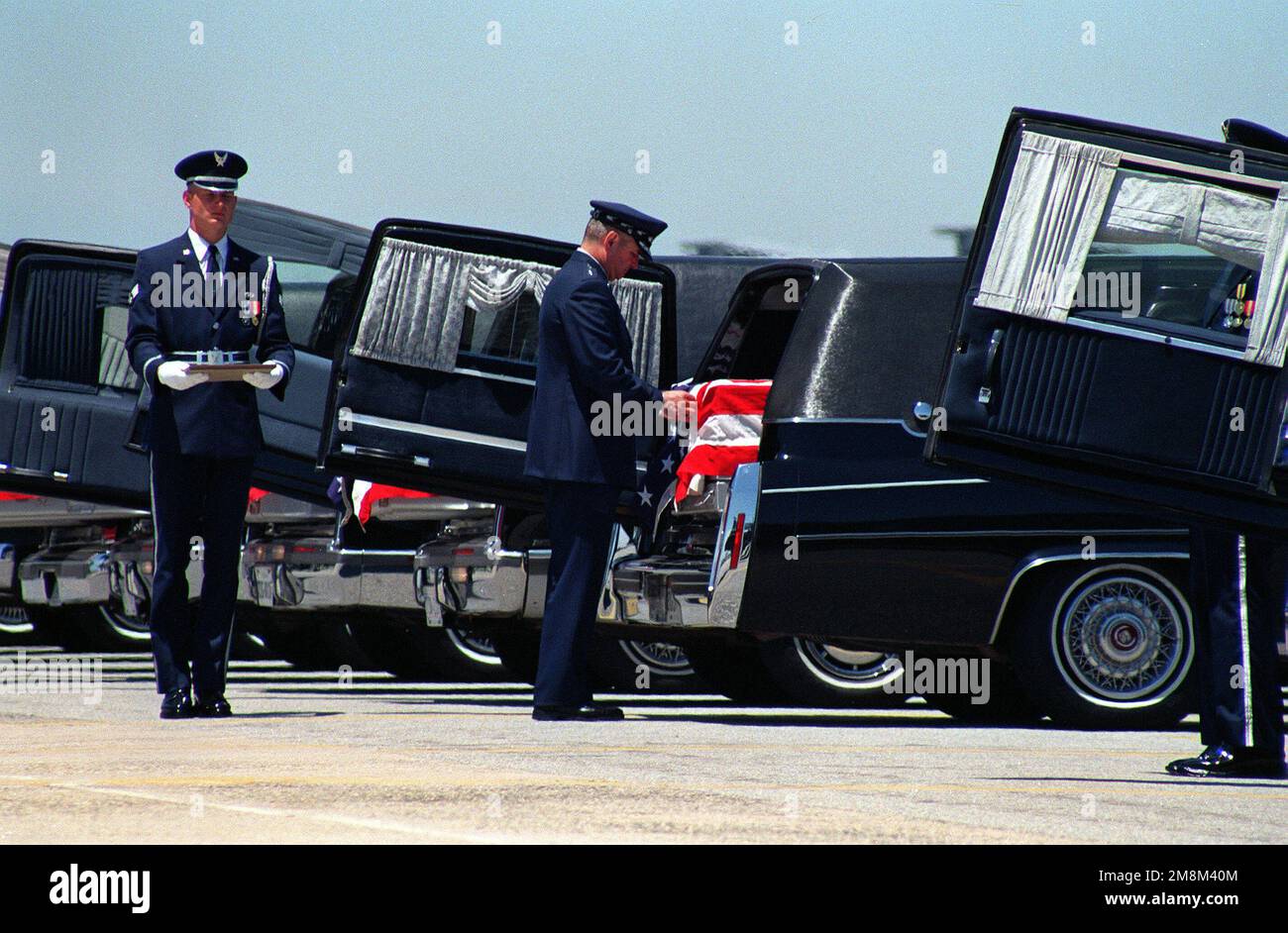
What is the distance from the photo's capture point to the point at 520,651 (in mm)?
11352

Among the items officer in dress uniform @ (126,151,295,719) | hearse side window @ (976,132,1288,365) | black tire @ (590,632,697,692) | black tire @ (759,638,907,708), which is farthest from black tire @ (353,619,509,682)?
hearse side window @ (976,132,1288,365)

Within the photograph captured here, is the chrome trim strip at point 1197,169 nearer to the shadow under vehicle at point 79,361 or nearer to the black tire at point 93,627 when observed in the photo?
the shadow under vehicle at point 79,361

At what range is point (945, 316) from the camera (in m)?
8.94

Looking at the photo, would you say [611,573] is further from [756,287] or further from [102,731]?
[102,731]

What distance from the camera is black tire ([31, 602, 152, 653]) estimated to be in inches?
607

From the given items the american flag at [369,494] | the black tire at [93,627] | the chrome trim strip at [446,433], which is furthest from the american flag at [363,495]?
the black tire at [93,627]

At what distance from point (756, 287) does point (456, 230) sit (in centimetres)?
132

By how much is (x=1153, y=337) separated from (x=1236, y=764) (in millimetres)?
1265

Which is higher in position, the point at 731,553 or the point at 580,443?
the point at 580,443

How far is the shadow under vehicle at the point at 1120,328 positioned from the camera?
6.66 m

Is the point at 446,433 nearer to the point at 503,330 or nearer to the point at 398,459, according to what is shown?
the point at 398,459

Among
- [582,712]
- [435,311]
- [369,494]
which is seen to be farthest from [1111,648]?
[369,494]

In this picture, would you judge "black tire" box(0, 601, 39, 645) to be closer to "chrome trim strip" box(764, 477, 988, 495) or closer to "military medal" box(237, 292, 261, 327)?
"military medal" box(237, 292, 261, 327)

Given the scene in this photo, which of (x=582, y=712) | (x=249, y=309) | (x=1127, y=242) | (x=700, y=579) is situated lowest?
(x=582, y=712)
